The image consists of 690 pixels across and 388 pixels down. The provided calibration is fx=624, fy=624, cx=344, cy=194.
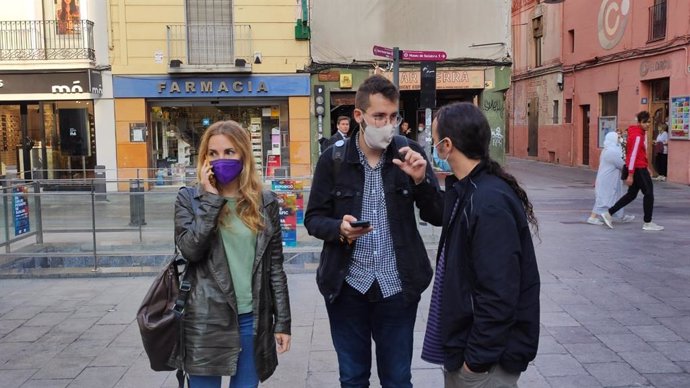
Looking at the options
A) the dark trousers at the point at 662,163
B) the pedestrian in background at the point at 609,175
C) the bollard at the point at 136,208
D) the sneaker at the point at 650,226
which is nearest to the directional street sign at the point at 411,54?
the pedestrian in background at the point at 609,175

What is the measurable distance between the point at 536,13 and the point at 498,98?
13.8 m

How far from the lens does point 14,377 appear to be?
179 inches

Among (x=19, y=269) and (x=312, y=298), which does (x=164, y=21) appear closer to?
(x=19, y=269)

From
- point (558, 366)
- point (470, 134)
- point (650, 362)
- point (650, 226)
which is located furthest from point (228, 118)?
point (470, 134)

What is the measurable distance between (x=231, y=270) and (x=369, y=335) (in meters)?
0.84

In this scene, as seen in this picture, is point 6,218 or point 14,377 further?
point 6,218

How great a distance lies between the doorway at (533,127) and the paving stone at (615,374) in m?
28.1

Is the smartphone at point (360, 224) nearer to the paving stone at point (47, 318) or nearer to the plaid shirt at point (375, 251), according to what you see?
the plaid shirt at point (375, 251)

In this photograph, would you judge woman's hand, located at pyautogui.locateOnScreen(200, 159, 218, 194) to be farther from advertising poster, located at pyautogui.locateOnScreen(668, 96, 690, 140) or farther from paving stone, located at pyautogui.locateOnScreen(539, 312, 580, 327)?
advertising poster, located at pyautogui.locateOnScreen(668, 96, 690, 140)

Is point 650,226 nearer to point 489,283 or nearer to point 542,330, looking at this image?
point 542,330

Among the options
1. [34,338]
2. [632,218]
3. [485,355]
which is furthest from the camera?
[632,218]

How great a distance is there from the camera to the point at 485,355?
2438 millimetres

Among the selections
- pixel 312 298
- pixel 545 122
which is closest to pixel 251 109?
pixel 312 298

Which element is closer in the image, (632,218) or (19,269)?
(19,269)
